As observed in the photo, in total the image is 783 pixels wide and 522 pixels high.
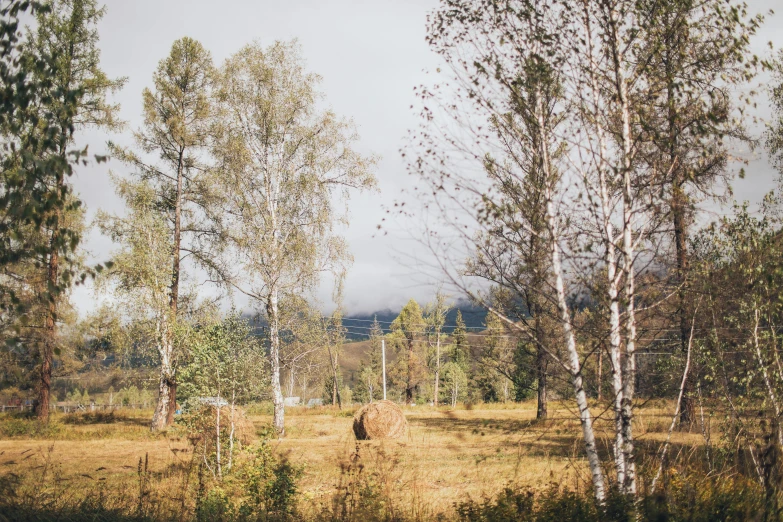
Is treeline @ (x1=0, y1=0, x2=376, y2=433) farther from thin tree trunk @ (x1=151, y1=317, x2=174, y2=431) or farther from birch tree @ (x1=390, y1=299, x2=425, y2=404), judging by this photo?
birch tree @ (x1=390, y1=299, x2=425, y2=404)

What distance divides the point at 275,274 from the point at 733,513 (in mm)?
15155

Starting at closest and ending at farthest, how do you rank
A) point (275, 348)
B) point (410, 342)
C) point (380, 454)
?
point (380, 454), point (275, 348), point (410, 342)

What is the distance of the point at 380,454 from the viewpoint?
6.97 metres

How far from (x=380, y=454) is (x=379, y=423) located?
12014mm

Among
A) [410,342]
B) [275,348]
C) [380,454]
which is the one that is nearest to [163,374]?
[275,348]

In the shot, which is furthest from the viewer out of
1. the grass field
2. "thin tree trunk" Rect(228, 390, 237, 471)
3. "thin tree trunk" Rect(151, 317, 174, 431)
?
"thin tree trunk" Rect(151, 317, 174, 431)

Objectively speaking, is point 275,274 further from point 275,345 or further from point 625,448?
point 625,448

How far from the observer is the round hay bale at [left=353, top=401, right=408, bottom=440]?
18.5 metres

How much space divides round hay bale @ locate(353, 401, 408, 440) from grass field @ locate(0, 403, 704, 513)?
0.56 meters

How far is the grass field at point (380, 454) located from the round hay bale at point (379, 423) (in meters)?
0.56

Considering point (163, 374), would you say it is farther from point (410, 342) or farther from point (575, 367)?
point (410, 342)

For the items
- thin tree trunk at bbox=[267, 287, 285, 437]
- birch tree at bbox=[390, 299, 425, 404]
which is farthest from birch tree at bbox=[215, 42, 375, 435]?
birch tree at bbox=[390, 299, 425, 404]

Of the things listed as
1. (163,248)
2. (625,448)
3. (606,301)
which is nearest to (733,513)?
(625,448)

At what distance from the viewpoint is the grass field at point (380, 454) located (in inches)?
280
